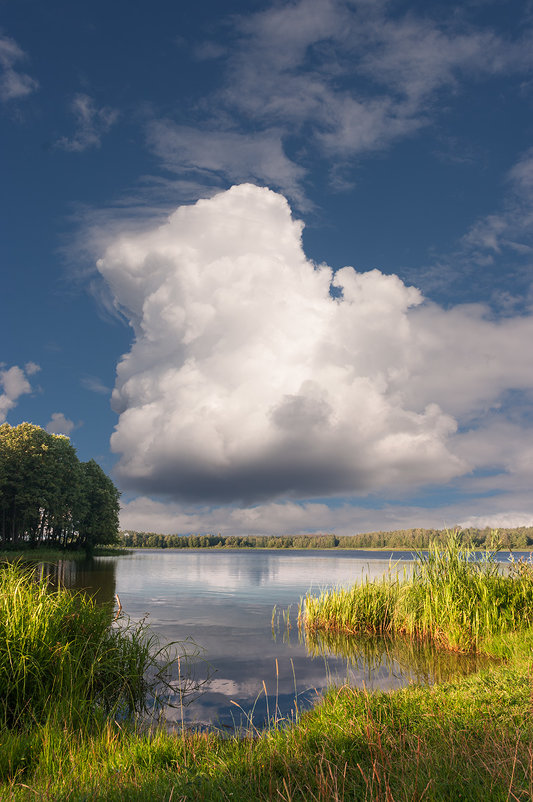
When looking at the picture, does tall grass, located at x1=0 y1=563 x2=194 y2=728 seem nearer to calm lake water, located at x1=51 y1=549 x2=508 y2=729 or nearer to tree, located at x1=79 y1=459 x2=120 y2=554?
calm lake water, located at x1=51 y1=549 x2=508 y2=729

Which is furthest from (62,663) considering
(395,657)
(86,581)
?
(86,581)

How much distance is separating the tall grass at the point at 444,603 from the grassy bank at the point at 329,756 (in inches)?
234

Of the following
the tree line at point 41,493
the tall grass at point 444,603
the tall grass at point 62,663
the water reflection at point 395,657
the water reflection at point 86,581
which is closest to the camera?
the tall grass at point 62,663

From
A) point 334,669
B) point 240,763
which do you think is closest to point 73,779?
point 240,763

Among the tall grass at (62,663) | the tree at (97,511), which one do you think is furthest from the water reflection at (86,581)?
the tree at (97,511)

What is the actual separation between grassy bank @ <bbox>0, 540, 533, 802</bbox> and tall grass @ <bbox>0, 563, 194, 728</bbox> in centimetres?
40

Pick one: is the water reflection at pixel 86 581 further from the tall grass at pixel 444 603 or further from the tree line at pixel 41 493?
the tree line at pixel 41 493

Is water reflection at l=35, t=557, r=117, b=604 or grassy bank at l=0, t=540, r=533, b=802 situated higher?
grassy bank at l=0, t=540, r=533, b=802

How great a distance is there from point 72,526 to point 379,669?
75.4m

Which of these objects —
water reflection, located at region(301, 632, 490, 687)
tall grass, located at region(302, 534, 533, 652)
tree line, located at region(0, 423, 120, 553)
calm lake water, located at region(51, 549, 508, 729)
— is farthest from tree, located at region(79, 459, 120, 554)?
water reflection, located at region(301, 632, 490, 687)

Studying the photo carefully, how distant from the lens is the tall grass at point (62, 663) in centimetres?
834

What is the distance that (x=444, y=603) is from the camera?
53.3ft

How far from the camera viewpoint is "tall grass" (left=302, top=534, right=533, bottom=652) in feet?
50.6

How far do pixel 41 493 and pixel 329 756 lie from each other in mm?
66539
